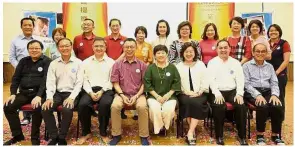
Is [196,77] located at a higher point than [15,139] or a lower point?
higher

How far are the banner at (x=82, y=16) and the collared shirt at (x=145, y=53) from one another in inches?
Result: 99.7

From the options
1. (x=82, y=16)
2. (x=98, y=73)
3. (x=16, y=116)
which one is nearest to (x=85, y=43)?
(x=98, y=73)

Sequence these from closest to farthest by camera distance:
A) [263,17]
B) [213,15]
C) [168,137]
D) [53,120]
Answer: [53,120] → [168,137] → [213,15] → [263,17]

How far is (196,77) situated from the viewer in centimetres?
315

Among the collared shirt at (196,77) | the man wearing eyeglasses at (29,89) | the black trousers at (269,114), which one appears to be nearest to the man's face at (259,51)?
the black trousers at (269,114)

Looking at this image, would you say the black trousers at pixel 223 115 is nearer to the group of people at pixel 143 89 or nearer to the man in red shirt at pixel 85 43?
the group of people at pixel 143 89

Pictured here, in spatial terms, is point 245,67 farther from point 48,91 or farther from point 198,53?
point 48,91

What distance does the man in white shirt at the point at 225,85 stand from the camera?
9.69 feet

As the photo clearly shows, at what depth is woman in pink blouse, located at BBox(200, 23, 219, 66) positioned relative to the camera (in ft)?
11.4

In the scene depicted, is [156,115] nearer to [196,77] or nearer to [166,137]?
[166,137]

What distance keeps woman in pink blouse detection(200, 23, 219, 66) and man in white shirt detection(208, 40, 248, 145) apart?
271 millimetres

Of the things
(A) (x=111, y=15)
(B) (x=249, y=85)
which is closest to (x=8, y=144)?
(B) (x=249, y=85)

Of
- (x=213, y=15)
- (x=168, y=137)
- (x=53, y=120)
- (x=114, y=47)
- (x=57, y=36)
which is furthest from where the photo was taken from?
(x=213, y=15)

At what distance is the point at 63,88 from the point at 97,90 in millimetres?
363
